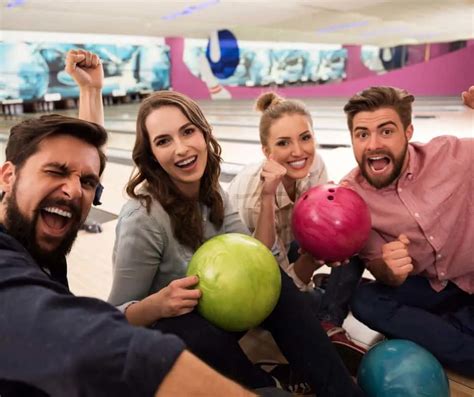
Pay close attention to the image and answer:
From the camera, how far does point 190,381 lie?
0.65 metres

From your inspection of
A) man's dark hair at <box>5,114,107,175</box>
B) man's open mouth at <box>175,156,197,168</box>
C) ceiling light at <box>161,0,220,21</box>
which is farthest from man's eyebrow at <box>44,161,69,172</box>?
ceiling light at <box>161,0,220,21</box>

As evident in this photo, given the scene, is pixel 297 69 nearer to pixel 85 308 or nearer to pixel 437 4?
pixel 437 4

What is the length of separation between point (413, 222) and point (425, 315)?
30 cm

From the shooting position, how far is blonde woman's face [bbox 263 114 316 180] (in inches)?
66.1

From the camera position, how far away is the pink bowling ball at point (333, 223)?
1.42m

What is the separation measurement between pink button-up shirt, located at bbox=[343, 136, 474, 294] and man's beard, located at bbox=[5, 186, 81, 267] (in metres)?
0.99

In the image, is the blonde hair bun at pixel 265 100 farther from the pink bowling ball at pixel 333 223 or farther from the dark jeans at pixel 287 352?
the dark jeans at pixel 287 352

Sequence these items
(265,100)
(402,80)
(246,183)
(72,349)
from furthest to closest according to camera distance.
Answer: (402,80) → (265,100) → (246,183) → (72,349)

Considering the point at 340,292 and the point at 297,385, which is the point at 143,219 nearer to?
the point at 297,385

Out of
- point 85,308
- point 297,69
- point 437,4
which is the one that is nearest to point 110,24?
point 437,4

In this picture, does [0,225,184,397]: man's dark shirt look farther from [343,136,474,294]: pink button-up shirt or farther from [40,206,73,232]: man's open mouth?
[343,136,474,294]: pink button-up shirt

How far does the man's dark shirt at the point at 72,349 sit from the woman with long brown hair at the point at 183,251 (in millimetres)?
500

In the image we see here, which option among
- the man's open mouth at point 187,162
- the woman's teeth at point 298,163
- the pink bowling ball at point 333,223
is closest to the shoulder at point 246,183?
the woman's teeth at point 298,163

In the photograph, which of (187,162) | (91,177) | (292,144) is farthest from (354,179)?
(91,177)
